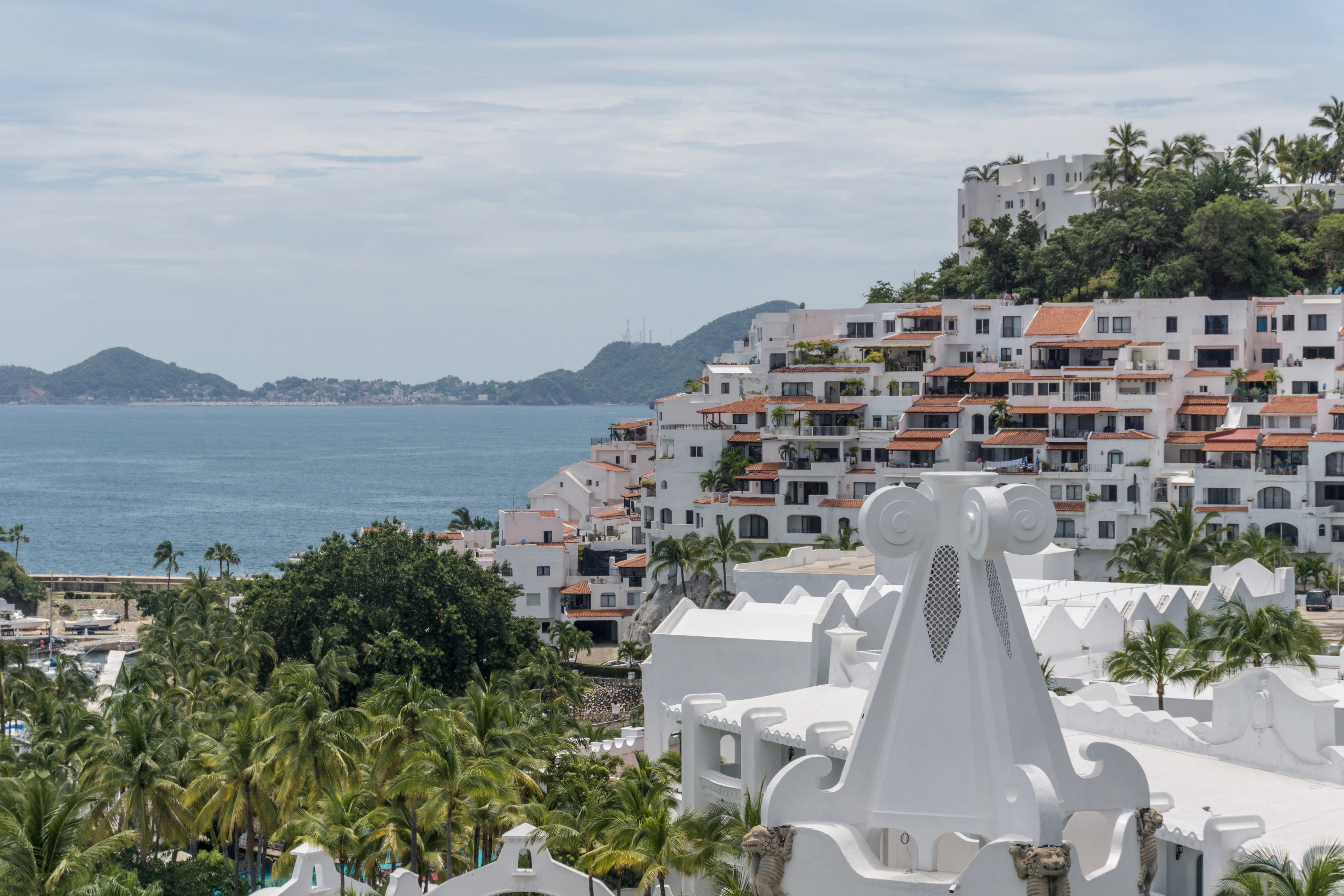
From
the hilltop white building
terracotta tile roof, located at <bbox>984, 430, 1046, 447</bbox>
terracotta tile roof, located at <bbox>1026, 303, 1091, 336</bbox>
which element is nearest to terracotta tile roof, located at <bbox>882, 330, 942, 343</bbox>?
the hilltop white building

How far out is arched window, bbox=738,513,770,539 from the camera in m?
92.0

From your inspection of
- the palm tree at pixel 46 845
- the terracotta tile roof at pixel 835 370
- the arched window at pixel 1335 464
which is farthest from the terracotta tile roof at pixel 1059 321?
the palm tree at pixel 46 845

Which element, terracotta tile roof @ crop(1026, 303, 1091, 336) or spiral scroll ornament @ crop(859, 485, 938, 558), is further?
terracotta tile roof @ crop(1026, 303, 1091, 336)

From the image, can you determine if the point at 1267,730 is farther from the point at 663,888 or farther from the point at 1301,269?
the point at 1301,269

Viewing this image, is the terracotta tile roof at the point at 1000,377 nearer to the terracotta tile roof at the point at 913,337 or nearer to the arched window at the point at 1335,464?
the terracotta tile roof at the point at 913,337

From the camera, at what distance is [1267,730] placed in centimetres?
2884

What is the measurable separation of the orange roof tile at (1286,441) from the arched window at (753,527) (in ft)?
89.6

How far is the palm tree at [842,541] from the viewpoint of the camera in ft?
268

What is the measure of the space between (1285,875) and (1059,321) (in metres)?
78.3

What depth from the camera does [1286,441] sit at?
79.8m

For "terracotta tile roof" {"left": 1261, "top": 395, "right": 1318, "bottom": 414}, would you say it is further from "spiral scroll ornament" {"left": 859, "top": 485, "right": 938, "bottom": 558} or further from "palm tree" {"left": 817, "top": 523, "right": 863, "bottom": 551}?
"spiral scroll ornament" {"left": 859, "top": 485, "right": 938, "bottom": 558}

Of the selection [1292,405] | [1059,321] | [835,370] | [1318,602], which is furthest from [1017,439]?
[1318,602]

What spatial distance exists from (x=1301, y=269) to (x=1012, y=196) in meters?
30.1

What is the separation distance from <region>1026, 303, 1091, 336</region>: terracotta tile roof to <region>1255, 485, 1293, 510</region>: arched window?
18898 millimetres
